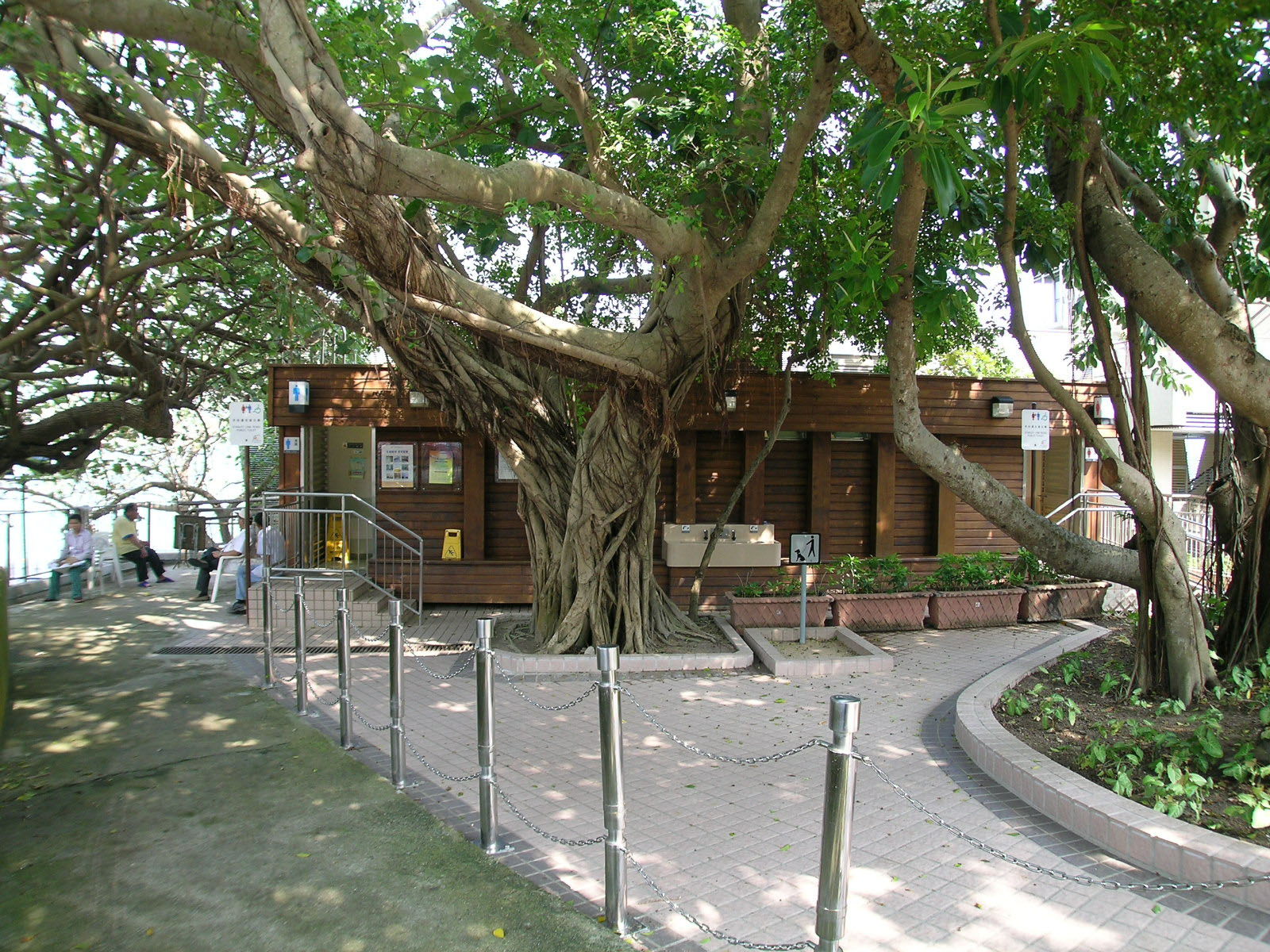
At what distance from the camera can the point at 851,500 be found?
517 inches

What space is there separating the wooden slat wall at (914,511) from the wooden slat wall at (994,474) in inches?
16.5

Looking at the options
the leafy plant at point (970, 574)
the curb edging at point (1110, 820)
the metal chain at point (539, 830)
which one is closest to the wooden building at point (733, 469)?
the leafy plant at point (970, 574)

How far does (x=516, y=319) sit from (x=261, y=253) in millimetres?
5553

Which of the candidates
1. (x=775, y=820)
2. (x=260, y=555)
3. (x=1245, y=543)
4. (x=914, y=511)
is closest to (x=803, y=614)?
(x=1245, y=543)

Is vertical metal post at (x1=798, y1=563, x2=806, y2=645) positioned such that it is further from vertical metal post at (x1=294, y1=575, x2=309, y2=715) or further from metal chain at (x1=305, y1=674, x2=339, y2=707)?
vertical metal post at (x1=294, y1=575, x2=309, y2=715)

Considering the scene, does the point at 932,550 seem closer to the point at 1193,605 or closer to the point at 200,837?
the point at 1193,605

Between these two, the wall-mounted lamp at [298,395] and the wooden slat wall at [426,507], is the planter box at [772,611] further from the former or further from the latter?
the wall-mounted lamp at [298,395]

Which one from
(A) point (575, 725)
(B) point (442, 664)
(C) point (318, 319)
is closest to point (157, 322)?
(C) point (318, 319)

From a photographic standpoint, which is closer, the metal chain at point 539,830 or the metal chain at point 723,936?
the metal chain at point 723,936

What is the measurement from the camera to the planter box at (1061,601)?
1098 cm

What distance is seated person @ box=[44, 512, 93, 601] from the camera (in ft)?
43.8

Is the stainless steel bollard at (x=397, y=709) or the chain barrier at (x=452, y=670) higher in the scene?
the stainless steel bollard at (x=397, y=709)

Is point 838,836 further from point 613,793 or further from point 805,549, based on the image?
point 805,549

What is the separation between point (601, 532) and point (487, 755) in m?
4.41
